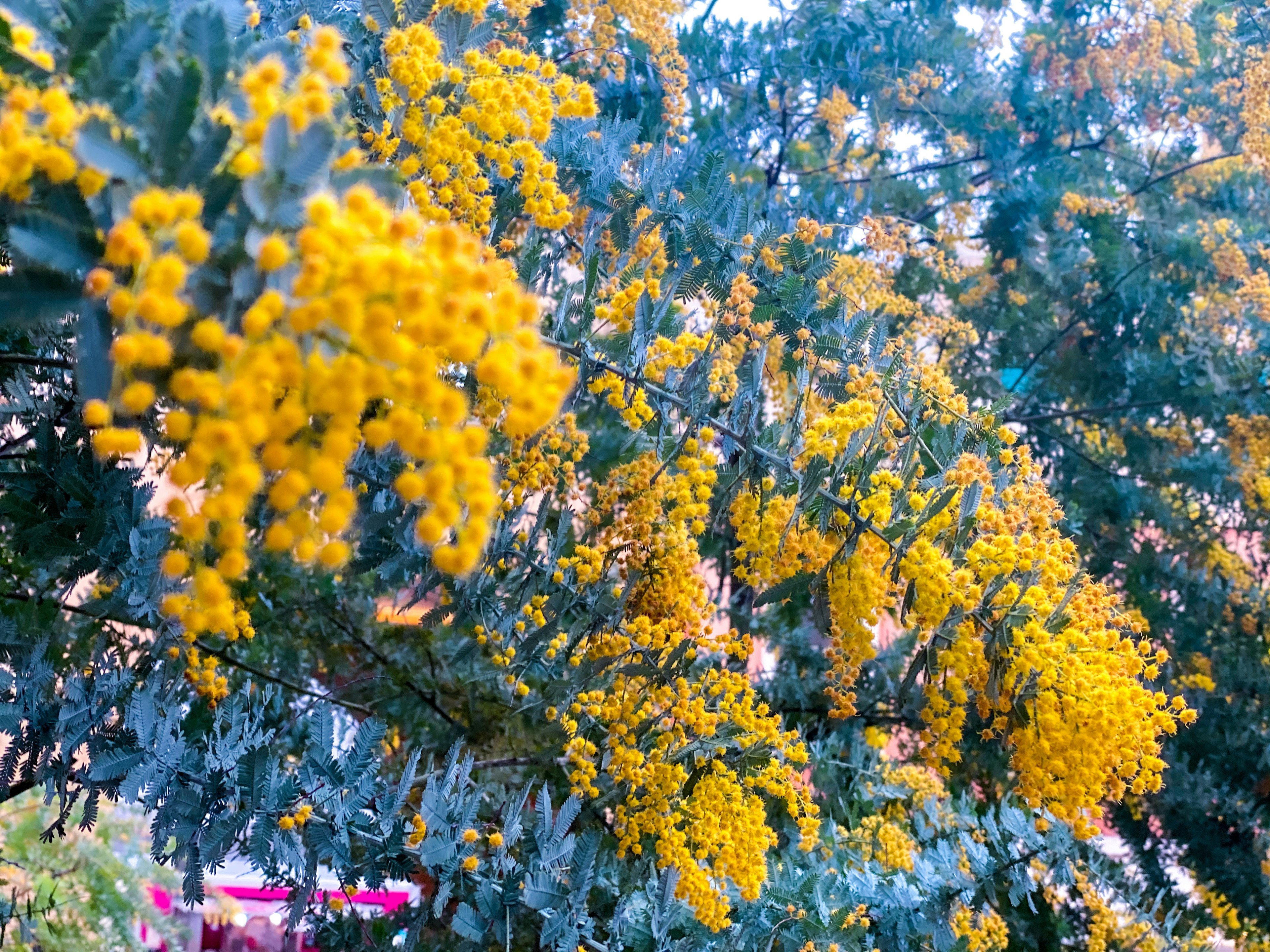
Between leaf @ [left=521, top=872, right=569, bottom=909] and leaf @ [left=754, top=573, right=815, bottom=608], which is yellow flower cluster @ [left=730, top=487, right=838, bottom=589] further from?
leaf @ [left=521, top=872, right=569, bottom=909]

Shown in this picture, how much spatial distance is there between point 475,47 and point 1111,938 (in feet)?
11.6

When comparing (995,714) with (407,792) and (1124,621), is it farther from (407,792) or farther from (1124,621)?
(407,792)

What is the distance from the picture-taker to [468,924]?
1849 mm

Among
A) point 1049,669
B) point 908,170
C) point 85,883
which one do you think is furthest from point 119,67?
point 908,170

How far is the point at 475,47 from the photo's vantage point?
1.77 metres

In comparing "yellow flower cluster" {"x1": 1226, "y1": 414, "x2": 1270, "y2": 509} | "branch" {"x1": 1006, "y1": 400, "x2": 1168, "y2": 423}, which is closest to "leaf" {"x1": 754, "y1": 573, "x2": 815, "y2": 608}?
"branch" {"x1": 1006, "y1": 400, "x2": 1168, "y2": 423}

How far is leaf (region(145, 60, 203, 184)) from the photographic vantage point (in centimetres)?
85

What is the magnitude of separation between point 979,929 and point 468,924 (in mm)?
1792

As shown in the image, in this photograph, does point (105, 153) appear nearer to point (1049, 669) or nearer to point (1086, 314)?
point (1049, 669)

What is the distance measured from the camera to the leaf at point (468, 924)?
1.83 m

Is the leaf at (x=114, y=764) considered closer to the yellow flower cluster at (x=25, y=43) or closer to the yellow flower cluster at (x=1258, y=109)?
the yellow flower cluster at (x=25, y=43)

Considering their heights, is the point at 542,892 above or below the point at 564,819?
below

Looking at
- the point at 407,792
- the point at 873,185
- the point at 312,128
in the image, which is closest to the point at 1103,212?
the point at 873,185

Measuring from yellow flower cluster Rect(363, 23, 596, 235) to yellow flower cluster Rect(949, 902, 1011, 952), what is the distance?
232cm
